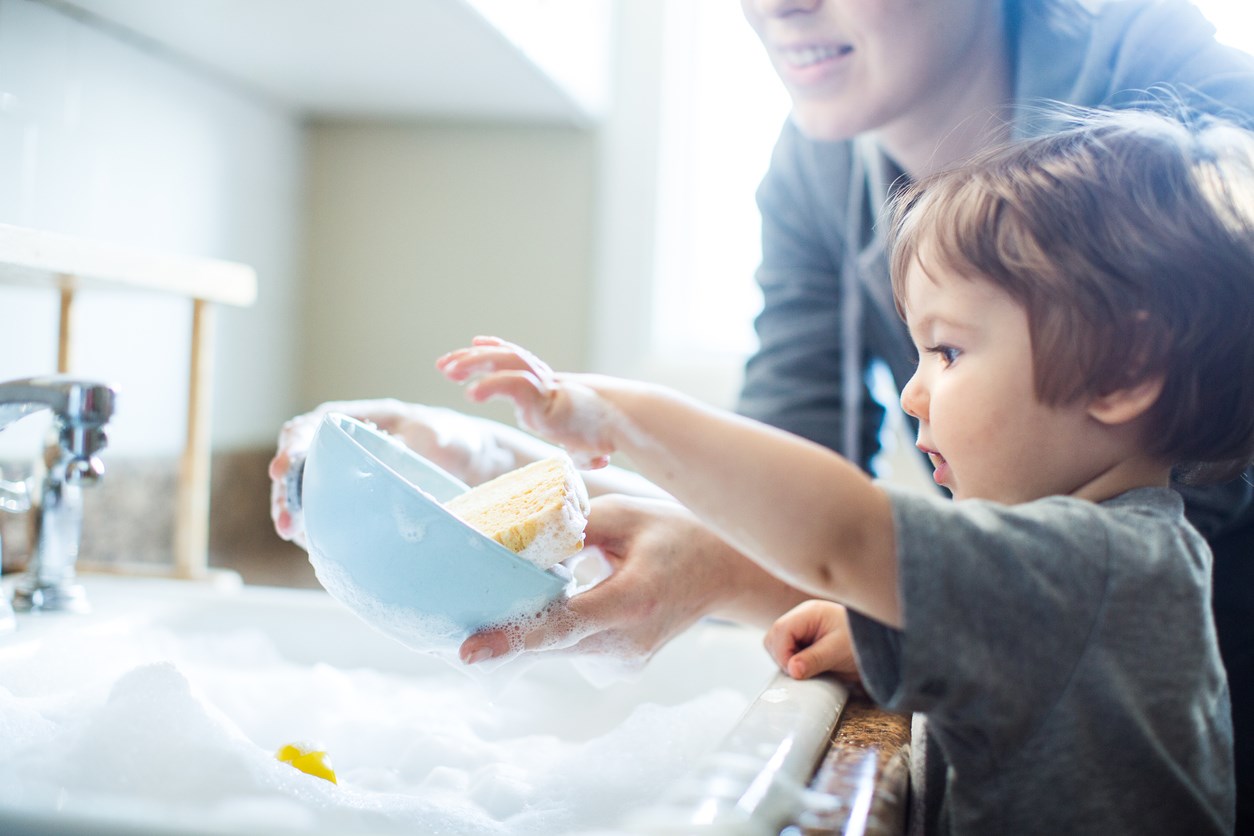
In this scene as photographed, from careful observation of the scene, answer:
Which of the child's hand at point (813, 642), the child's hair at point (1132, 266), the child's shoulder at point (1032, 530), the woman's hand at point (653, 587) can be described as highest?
the child's hair at point (1132, 266)

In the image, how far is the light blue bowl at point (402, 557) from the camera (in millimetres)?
504

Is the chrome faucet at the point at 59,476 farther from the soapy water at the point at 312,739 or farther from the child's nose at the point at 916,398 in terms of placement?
the child's nose at the point at 916,398

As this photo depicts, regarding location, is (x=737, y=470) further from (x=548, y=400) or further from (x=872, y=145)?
(x=872, y=145)

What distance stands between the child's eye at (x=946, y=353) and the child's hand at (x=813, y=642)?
183 mm

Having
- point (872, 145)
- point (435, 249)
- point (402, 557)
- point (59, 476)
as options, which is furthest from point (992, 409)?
point (435, 249)

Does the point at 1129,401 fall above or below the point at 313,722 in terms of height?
above

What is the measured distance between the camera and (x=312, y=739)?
2.55 feet

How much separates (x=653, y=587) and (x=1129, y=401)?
297 millimetres

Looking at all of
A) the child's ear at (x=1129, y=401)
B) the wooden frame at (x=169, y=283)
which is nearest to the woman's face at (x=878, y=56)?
the child's ear at (x=1129, y=401)

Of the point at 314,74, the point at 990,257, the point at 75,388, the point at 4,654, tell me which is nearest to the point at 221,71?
the point at 314,74

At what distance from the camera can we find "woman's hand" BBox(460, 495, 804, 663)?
629 millimetres

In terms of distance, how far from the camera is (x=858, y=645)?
18.6 inches

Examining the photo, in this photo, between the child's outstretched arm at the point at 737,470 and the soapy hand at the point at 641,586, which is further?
the soapy hand at the point at 641,586

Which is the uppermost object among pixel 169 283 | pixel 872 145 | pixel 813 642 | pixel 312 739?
pixel 872 145
